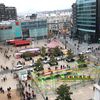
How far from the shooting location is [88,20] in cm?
7619

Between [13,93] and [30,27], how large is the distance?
62.0 metres

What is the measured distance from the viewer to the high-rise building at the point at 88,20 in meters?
72.2

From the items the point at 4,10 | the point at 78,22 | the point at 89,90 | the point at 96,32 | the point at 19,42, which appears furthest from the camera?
the point at 4,10

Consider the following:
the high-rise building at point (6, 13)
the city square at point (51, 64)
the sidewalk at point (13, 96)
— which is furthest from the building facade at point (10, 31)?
the sidewalk at point (13, 96)

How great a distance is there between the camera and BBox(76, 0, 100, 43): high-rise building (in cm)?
7225

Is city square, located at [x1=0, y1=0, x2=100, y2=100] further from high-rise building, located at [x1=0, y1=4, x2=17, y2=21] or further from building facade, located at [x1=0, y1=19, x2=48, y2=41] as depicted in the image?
high-rise building, located at [x1=0, y1=4, x2=17, y2=21]

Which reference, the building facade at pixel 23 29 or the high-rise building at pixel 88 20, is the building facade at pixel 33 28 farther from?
the high-rise building at pixel 88 20

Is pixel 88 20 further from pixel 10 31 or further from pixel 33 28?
pixel 10 31

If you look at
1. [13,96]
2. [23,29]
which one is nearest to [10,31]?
[23,29]

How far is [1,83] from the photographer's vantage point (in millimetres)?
37562

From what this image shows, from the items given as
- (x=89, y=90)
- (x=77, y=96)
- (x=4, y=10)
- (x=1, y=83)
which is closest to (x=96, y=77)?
(x=89, y=90)

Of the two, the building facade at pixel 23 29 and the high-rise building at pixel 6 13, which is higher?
the high-rise building at pixel 6 13

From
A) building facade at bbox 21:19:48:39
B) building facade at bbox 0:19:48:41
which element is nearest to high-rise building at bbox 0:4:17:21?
building facade at bbox 0:19:48:41

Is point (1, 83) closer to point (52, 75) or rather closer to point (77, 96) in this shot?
point (52, 75)
